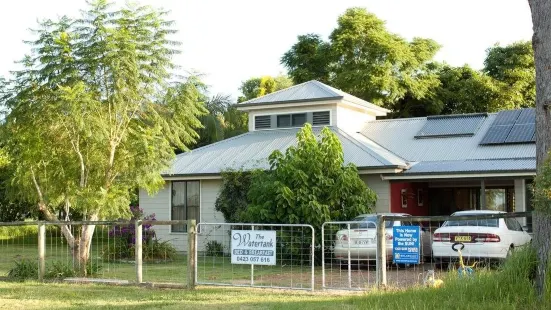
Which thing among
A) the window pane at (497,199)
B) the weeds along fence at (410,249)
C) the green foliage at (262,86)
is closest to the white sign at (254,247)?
the weeds along fence at (410,249)

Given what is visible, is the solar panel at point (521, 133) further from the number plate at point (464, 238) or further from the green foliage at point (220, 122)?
the green foliage at point (220, 122)

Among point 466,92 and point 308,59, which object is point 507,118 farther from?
point 308,59

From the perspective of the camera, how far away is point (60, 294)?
13.6m

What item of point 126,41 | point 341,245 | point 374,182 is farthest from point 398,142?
point 126,41

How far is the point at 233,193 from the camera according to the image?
76.4 feet

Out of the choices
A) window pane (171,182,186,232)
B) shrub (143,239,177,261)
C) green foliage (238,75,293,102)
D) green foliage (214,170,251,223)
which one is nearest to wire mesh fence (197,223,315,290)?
green foliage (214,170,251,223)

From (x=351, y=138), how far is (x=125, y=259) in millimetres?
8485

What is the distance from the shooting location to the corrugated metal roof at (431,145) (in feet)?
76.3

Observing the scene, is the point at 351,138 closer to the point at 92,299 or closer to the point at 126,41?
the point at 126,41

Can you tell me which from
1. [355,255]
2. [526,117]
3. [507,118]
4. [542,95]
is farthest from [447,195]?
[542,95]

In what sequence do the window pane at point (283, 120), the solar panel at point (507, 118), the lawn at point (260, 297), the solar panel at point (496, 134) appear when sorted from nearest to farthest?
the lawn at point (260, 297), the solar panel at point (496, 134), the solar panel at point (507, 118), the window pane at point (283, 120)

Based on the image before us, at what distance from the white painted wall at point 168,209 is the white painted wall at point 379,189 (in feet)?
16.3

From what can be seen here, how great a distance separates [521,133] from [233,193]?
9505 millimetres

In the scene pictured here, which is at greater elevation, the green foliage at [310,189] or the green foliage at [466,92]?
the green foliage at [466,92]
